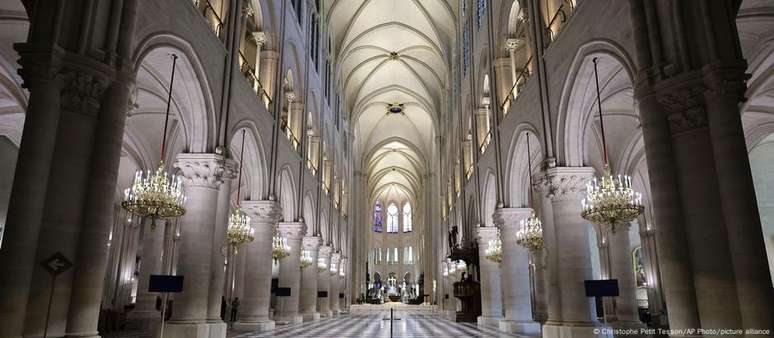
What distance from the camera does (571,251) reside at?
1130cm

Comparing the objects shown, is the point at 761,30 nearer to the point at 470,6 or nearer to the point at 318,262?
the point at 470,6

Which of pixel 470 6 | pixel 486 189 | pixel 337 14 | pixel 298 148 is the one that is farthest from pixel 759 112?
pixel 337 14

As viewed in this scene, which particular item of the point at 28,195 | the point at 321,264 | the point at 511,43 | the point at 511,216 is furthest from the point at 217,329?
the point at 321,264

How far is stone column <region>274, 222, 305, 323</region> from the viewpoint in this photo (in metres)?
19.2

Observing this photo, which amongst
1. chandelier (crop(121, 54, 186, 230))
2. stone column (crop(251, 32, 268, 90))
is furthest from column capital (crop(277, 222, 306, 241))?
chandelier (crop(121, 54, 186, 230))

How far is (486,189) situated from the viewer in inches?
798

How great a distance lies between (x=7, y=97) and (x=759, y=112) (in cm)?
2241

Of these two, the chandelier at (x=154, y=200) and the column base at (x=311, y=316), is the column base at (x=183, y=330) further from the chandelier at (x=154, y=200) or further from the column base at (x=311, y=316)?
the column base at (x=311, y=316)

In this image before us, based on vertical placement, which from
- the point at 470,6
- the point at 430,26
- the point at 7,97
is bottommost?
the point at 7,97

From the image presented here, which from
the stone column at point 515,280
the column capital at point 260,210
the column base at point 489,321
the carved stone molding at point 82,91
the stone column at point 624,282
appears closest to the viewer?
the carved stone molding at point 82,91

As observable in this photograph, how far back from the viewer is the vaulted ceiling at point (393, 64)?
96.6ft

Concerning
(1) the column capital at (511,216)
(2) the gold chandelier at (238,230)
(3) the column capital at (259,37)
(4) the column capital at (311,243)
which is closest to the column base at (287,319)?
(4) the column capital at (311,243)

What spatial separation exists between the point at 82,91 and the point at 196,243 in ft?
16.2

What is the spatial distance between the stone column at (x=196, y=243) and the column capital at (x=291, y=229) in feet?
25.0
